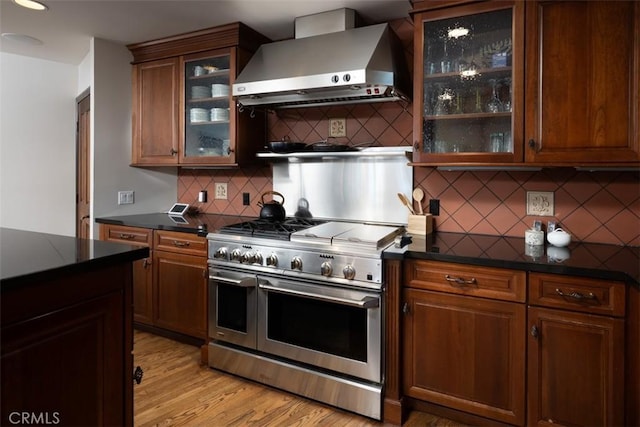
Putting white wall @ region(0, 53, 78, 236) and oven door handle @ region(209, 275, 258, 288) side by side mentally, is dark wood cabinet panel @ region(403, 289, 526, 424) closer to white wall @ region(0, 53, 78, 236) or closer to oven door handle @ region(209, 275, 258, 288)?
oven door handle @ region(209, 275, 258, 288)

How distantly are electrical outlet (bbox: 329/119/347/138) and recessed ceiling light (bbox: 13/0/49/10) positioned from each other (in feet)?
6.42

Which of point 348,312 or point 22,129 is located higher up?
point 22,129

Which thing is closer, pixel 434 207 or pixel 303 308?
pixel 303 308

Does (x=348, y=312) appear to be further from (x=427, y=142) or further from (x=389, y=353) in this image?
(x=427, y=142)

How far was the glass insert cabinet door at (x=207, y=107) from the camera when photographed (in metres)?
2.91

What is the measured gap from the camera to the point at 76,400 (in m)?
1.18

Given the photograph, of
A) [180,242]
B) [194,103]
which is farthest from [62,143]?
[180,242]

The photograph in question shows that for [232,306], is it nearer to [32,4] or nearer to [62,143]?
[32,4]

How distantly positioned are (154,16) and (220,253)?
1650 millimetres

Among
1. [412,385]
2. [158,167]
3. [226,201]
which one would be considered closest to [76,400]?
[412,385]

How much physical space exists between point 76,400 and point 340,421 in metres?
1.29

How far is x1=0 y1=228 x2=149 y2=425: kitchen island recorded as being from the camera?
1.02 m

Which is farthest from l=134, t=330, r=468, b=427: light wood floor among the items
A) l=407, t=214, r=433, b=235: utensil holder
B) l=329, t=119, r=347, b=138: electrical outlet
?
l=329, t=119, r=347, b=138: electrical outlet

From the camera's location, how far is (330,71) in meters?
2.25
